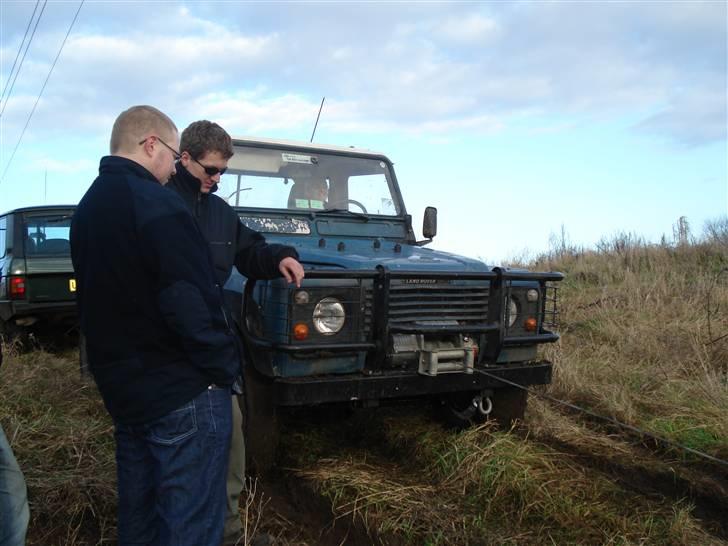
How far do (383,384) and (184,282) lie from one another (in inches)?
73.6

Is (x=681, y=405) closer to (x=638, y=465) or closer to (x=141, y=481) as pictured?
(x=638, y=465)

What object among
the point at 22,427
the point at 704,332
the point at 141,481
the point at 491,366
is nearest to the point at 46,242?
the point at 22,427

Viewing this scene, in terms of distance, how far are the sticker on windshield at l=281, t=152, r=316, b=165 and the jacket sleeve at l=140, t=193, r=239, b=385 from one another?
3.08 m

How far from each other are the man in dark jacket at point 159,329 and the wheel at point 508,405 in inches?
106

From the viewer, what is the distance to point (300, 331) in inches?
139

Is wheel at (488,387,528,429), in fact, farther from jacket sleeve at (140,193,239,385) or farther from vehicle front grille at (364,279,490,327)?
jacket sleeve at (140,193,239,385)

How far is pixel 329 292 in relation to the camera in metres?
3.63

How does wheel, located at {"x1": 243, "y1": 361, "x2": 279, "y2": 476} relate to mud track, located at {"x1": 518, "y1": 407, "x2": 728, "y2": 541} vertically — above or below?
above

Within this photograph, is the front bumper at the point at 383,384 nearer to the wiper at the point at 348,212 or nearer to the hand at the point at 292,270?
the hand at the point at 292,270

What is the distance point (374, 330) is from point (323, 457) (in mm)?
998

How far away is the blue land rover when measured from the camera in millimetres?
3596

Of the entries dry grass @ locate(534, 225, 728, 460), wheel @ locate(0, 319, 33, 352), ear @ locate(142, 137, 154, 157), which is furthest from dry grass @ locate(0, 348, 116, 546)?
dry grass @ locate(534, 225, 728, 460)

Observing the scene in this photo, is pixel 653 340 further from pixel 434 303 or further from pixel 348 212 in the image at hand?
pixel 434 303

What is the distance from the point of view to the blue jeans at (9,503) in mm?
2336
